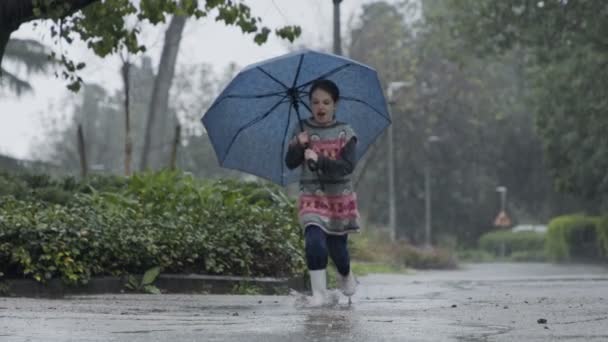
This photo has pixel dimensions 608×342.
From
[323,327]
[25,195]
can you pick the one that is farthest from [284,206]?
[323,327]

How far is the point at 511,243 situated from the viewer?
75.2 m

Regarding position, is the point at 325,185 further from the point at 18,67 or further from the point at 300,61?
the point at 18,67

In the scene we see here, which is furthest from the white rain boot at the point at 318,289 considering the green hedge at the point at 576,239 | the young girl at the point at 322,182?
the green hedge at the point at 576,239

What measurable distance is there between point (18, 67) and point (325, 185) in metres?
35.9

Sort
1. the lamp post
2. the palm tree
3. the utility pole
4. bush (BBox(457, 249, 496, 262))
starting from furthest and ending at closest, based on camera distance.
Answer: the lamp post → bush (BBox(457, 249, 496, 262)) → the palm tree → the utility pole

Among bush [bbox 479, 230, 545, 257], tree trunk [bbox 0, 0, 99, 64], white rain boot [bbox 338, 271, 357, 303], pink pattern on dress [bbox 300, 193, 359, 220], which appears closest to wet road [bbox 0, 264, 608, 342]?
white rain boot [bbox 338, 271, 357, 303]

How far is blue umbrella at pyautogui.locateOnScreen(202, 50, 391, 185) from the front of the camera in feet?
38.8

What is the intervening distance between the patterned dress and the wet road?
68 centimetres

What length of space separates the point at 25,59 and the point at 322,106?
3559cm

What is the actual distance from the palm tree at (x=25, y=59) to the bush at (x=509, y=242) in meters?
33.8

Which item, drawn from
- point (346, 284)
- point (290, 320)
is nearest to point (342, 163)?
point (346, 284)

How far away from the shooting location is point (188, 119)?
9194 cm

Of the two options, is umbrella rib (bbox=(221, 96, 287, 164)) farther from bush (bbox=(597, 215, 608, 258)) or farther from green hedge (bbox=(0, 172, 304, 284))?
bush (bbox=(597, 215, 608, 258))

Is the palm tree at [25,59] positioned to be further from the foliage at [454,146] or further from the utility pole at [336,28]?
the foliage at [454,146]
